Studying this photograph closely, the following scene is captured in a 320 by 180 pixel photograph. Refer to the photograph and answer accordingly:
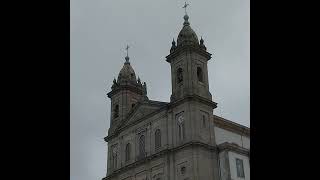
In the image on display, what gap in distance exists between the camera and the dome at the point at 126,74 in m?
48.7

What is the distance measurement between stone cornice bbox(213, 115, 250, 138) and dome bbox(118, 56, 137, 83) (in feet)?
33.9

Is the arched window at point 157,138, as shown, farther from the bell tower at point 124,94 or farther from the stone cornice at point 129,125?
the bell tower at point 124,94

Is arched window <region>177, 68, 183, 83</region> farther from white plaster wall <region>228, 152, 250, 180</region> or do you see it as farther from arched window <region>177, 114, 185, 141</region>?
white plaster wall <region>228, 152, 250, 180</region>

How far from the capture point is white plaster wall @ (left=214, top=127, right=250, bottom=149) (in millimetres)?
41156

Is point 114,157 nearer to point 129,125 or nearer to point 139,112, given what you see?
point 129,125

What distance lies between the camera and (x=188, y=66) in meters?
41.1

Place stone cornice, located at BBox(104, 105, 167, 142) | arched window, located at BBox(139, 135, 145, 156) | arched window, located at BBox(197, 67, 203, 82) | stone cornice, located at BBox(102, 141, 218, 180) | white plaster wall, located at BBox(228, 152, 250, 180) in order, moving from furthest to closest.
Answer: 1. arched window, located at BBox(139, 135, 145, 156)
2. stone cornice, located at BBox(104, 105, 167, 142)
3. arched window, located at BBox(197, 67, 203, 82)
4. stone cornice, located at BBox(102, 141, 218, 180)
5. white plaster wall, located at BBox(228, 152, 250, 180)

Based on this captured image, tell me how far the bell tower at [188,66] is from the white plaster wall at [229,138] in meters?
2.83

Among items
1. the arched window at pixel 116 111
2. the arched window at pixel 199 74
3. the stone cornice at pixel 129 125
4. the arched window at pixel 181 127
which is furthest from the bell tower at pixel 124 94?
the arched window at pixel 181 127

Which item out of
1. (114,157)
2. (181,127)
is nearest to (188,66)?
Result: (181,127)

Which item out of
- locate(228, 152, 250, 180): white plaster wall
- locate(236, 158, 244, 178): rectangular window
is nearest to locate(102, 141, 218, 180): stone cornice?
locate(228, 152, 250, 180): white plaster wall
